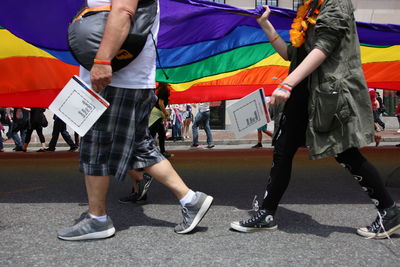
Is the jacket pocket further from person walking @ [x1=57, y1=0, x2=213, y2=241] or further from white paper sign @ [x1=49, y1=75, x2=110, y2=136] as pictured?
white paper sign @ [x1=49, y1=75, x2=110, y2=136]

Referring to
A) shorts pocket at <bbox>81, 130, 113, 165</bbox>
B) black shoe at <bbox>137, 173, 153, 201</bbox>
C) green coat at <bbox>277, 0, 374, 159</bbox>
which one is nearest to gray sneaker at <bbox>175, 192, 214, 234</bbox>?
shorts pocket at <bbox>81, 130, 113, 165</bbox>

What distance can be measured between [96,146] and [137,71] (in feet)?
1.67

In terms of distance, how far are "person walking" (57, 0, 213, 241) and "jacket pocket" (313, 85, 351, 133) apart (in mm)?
881

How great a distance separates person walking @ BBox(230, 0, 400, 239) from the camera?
2.52 metres

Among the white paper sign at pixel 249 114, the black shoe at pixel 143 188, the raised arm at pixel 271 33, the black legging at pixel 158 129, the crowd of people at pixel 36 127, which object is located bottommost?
the crowd of people at pixel 36 127

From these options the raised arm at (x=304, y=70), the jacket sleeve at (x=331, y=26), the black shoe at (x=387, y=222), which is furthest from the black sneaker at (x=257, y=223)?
the jacket sleeve at (x=331, y=26)

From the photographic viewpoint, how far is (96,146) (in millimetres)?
2605

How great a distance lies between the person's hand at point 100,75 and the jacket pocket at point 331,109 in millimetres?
1202

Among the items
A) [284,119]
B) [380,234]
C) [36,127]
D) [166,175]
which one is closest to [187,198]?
[166,175]

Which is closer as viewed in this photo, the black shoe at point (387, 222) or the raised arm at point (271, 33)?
the black shoe at point (387, 222)

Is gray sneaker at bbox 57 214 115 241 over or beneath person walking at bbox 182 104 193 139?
over

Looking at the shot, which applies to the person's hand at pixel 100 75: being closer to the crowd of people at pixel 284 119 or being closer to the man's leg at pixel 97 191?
the crowd of people at pixel 284 119

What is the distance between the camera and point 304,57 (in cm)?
275

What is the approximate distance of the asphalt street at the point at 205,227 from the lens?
2.37m
